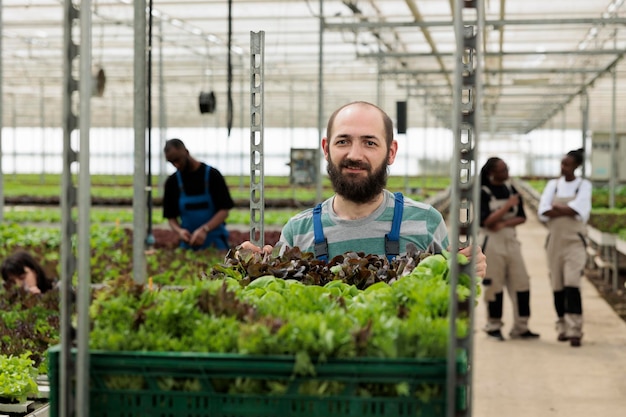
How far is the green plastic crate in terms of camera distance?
71.5 inches

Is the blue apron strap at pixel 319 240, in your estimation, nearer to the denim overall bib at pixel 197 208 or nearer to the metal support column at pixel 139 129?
the metal support column at pixel 139 129

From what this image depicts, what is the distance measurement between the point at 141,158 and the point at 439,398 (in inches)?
151

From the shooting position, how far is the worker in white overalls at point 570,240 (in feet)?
26.6

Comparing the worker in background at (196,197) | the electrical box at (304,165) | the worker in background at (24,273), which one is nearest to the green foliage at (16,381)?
the worker in background at (24,273)

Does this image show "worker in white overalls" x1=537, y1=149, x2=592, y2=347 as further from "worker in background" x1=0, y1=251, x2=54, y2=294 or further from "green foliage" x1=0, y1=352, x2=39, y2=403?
"green foliage" x1=0, y1=352, x2=39, y2=403

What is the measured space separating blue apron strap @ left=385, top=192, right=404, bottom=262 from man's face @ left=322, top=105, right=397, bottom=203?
0.10 meters

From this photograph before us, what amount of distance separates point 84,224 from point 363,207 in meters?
1.39

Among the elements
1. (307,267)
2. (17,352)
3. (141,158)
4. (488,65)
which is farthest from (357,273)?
(488,65)

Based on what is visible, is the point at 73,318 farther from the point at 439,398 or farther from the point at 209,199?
the point at 209,199

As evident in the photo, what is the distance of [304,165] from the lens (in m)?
12.2

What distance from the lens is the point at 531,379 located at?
696 centimetres

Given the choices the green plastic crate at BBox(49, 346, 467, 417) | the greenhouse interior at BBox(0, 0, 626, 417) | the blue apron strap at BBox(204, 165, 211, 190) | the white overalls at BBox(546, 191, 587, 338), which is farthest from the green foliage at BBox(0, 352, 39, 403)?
the white overalls at BBox(546, 191, 587, 338)

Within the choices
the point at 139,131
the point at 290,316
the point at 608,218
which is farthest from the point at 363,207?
the point at 608,218

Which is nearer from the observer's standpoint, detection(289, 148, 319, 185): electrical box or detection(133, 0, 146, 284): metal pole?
detection(133, 0, 146, 284): metal pole
